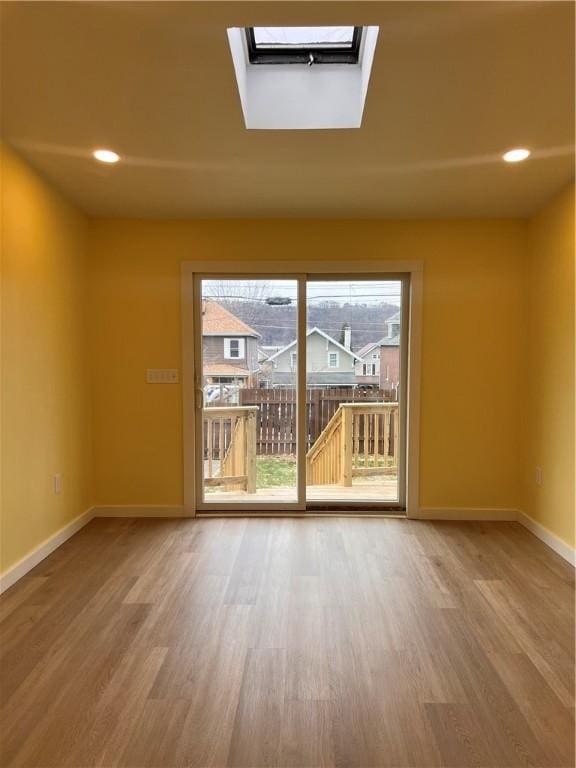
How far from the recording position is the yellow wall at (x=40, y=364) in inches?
91.8

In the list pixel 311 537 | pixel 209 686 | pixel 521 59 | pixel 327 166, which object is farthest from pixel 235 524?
pixel 521 59

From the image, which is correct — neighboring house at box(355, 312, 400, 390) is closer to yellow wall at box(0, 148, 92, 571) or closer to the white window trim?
the white window trim

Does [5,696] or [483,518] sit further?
[483,518]

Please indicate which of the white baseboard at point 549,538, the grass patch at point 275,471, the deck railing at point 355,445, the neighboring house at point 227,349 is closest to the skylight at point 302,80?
the neighboring house at point 227,349

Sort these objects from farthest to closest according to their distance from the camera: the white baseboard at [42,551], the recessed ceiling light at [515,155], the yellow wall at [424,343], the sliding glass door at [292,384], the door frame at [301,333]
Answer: the sliding glass door at [292,384], the door frame at [301,333], the yellow wall at [424,343], the white baseboard at [42,551], the recessed ceiling light at [515,155]

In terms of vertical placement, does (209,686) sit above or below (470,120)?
below

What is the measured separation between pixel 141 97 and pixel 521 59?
5.03 feet

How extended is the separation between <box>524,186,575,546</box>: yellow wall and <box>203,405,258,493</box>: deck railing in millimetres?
2188

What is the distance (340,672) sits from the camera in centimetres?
168

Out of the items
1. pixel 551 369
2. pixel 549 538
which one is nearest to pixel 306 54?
pixel 551 369

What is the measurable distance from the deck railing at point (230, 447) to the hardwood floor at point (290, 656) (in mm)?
701

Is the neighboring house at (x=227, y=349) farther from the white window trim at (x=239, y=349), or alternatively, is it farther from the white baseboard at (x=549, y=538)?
the white baseboard at (x=549, y=538)

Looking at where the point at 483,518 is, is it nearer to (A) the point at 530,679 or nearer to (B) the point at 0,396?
(A) the point at 530,679

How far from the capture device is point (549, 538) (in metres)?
2.89
